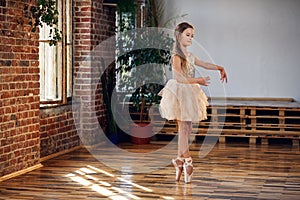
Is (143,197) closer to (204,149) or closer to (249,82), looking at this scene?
(204,149)

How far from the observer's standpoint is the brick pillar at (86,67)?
8.14 metres

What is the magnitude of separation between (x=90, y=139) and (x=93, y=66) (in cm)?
99

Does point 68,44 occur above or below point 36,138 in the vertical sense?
above

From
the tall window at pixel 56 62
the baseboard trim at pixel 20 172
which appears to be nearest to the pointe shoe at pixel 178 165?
the baseboard trim at pixel 20 172

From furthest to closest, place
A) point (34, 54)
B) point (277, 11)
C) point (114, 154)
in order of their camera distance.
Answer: point (277, 11) < point (114, 154) < point (34, 54)

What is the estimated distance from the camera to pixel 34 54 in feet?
21.8

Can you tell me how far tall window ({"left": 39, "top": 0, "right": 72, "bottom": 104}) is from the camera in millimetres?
7332

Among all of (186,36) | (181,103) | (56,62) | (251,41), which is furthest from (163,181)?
(251,41)

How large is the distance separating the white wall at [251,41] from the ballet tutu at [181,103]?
14.5 ft

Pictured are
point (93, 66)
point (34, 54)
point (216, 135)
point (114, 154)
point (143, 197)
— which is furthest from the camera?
point (216, 135)

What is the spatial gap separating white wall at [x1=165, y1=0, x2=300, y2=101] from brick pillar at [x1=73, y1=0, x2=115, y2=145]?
2.58 meters

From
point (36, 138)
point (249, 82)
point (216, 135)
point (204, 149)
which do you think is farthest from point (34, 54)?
point (249, 82)

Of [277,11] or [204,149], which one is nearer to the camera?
[204,149]

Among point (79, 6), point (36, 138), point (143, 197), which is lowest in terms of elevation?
point (143, 197)
